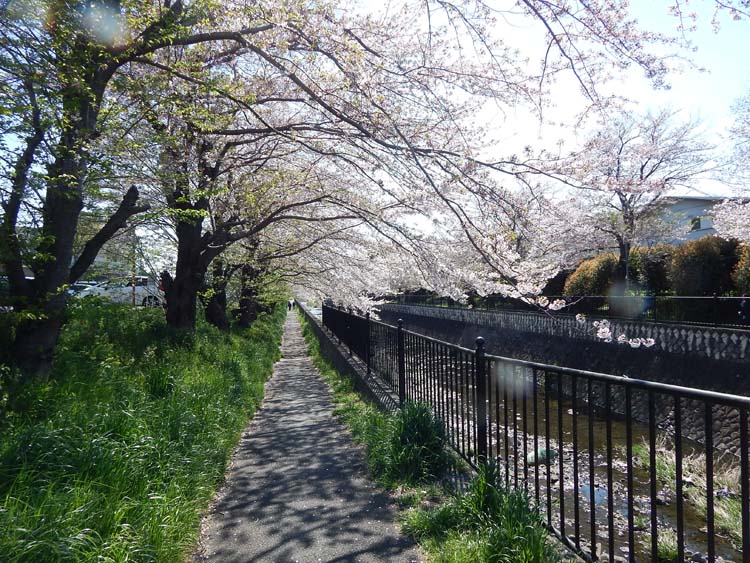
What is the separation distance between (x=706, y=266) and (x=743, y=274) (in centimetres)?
210

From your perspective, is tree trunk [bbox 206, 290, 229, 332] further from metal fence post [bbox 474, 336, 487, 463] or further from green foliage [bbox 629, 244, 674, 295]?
green foliage [bbox 629, 244, 674, 295]

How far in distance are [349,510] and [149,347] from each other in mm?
4752

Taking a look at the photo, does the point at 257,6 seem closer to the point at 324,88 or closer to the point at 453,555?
the point at 324,88

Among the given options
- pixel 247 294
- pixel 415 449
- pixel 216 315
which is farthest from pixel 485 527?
pixel 247 294

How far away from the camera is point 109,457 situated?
3422mm

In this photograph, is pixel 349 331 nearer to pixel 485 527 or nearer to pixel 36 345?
pixel 36 345

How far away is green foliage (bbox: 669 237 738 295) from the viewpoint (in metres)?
16.3

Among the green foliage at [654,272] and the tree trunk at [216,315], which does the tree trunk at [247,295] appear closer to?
the tree trunk at [216,315]

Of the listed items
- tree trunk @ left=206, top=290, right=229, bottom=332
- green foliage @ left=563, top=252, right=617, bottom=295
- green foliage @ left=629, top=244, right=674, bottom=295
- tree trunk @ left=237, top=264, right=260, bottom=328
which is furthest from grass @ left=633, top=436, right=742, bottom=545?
green foliage @ left=563, top=252, right=617, bottom=295

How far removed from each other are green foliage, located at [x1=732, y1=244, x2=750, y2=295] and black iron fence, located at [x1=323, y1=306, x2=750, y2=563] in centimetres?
642

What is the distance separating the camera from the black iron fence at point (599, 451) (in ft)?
7.59

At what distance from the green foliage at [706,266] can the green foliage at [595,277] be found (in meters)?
4.76

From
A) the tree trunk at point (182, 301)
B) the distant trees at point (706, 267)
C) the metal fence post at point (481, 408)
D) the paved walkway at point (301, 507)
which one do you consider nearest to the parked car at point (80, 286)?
the tree trunk at point (182, 301)

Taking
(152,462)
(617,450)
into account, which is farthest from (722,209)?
(152,462)
